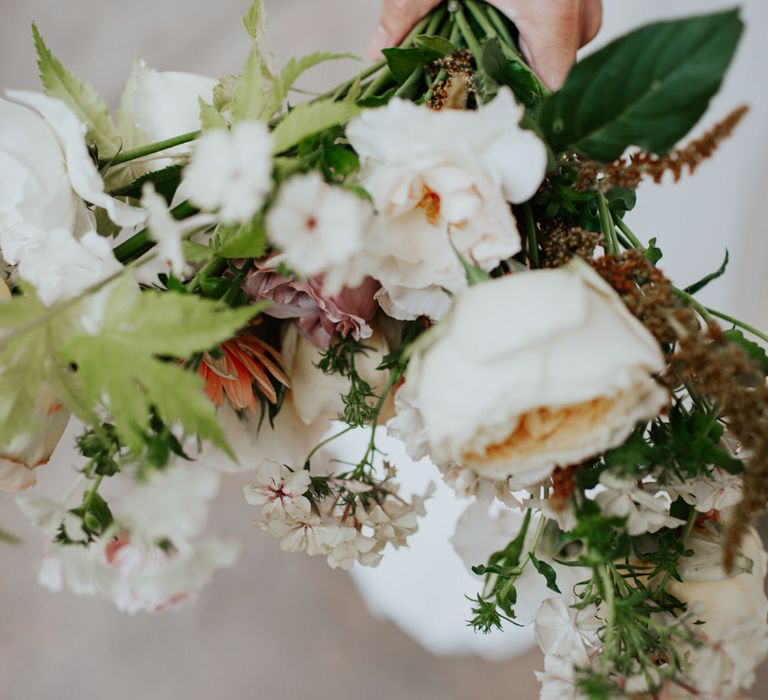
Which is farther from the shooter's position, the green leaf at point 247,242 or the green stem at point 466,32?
the green stem at point 466,32

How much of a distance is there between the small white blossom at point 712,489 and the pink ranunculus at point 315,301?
0.17m

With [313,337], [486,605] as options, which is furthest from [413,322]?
[486,605]

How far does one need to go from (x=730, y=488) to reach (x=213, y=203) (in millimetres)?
273

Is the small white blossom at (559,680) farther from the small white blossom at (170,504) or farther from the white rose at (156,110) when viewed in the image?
the white rose at (156,110)

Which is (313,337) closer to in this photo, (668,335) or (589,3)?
(668,335)

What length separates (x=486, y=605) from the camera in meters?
0.41

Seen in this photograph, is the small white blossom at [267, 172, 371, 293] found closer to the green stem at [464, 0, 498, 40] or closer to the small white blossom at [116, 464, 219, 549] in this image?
the small white blossom at [116, 464, 219, 549]

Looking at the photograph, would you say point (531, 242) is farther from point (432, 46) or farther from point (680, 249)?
point (680, 249)

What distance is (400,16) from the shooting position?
0.51 meters

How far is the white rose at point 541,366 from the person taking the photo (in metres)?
0.24

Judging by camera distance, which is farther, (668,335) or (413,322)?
(413,322)

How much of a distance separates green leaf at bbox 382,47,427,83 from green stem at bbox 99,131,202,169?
0.37ft

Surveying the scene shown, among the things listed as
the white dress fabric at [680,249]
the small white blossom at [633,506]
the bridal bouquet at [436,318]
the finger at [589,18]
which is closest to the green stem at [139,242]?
the bridal bouquet at [436,318]

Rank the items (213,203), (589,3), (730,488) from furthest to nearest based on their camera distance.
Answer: (589,3), (730,488), (213,203)
